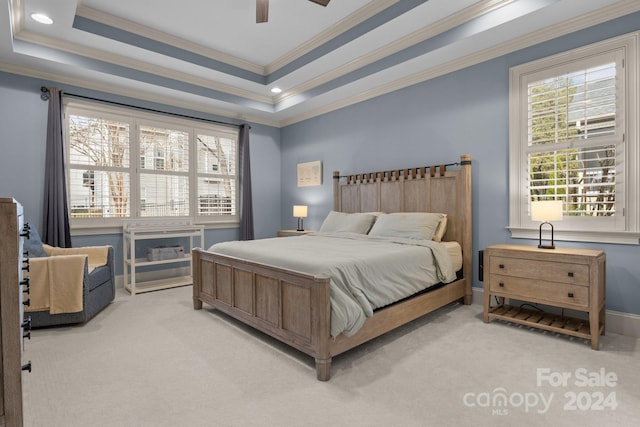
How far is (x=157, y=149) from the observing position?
478cm

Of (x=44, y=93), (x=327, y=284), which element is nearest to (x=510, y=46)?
(x=327, y=284)

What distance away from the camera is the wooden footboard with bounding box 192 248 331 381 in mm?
2059

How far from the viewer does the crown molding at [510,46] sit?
272 cm

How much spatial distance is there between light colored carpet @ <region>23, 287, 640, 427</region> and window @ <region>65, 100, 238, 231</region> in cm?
200

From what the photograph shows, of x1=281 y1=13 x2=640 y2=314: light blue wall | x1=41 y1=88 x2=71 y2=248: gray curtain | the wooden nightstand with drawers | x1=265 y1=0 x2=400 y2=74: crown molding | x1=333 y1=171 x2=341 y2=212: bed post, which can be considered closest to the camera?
the wooden nightstand with drawers

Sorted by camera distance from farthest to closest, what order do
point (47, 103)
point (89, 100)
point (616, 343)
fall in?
point (89, 100) < point (47, 103) < point (616, 343)

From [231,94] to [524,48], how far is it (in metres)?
3.76

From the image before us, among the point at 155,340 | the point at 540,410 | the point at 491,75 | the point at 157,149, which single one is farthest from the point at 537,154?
the point at 157,149

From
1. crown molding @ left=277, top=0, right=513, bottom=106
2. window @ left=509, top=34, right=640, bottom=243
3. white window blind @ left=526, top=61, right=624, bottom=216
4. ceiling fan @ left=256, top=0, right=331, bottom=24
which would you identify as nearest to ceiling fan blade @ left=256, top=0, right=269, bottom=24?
ceiling fan @ left=256, top=0, right=331, bottom=24

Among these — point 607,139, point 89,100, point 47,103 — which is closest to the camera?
point 607,139

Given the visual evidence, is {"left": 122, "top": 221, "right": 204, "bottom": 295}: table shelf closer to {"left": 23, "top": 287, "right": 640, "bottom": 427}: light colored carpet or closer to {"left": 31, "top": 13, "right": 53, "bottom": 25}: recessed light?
{"left": 23, "top": 287, "right": 640, "bottom": 427}: light colored carpet

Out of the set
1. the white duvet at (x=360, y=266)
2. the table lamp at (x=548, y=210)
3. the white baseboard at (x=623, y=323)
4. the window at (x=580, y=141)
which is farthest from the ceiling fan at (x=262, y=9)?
the white baseboard at (x=623, y=323)

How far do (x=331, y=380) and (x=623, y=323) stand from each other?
251 cm

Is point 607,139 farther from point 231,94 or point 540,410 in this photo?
point 231,94
